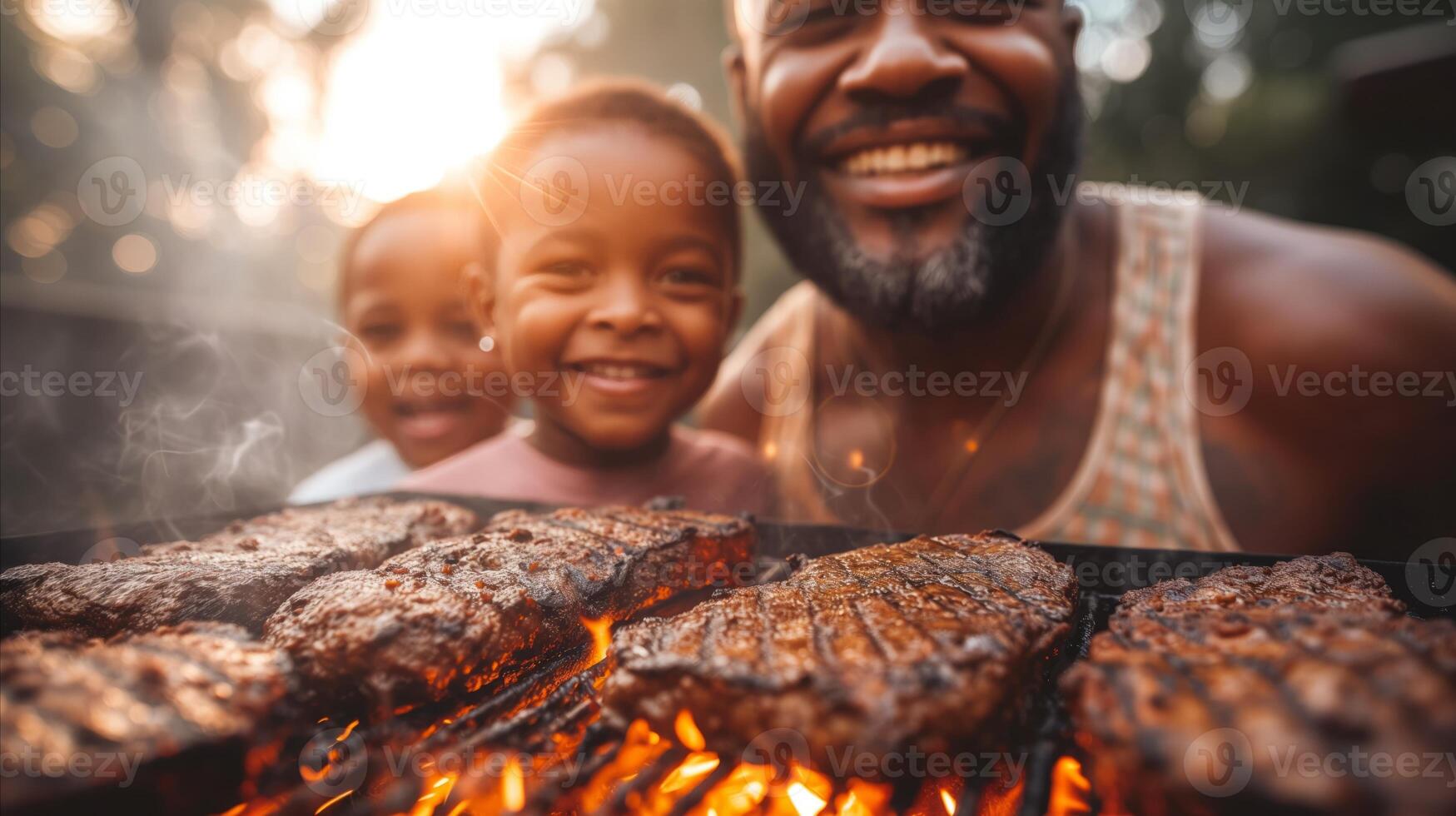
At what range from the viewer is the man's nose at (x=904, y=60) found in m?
2.64

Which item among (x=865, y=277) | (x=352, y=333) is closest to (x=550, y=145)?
(x=865, y=277)

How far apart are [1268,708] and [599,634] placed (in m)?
1.51

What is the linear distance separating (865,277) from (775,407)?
62.2 inches

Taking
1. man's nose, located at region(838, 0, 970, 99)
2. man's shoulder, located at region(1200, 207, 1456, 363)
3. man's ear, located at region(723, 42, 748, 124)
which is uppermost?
man's ear, located at region(723, 42, 748, 124)

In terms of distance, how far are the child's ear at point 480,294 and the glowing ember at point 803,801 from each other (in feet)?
8.29

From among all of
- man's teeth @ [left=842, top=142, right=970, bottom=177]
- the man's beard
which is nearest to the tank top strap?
the man's beard

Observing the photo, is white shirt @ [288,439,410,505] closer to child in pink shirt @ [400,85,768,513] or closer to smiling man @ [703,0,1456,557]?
child in pink shirt @ [400,85,768,513]

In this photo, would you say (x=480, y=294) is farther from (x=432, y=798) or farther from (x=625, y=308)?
(x=432, y=798)

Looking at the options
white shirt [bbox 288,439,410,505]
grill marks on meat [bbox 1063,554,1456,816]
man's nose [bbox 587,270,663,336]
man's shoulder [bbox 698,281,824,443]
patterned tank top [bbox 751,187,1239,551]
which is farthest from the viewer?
man's shoulder [bbox 698,281,824,443]

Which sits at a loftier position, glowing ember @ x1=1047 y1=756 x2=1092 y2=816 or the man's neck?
the man's neck

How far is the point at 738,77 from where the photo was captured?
11.7ft

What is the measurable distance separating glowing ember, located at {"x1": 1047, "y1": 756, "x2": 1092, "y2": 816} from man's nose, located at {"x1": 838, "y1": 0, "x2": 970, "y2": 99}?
2.43 m

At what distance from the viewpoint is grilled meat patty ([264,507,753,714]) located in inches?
58.7

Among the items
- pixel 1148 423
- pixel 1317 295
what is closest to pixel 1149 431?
pixel 1148 423
